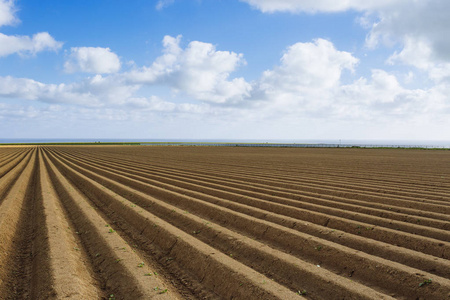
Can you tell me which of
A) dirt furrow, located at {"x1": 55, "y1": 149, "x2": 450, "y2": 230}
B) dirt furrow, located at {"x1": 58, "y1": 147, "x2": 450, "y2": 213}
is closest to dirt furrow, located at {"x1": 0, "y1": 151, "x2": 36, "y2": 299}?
dirt furrow, located at {"x1": 55, "y1": 149, "x2": 450, "y2": 230}

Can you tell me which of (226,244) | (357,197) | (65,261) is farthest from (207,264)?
(357,197)

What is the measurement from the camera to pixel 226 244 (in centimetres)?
579

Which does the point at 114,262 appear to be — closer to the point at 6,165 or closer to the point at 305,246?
the point at 305,246

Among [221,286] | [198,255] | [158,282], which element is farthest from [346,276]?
[158,282]

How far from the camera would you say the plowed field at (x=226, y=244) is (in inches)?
165

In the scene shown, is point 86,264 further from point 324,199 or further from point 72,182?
point 72,182

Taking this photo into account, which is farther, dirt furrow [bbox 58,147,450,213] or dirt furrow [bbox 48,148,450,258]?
dirt furrow [bbox 58,147,450,213]

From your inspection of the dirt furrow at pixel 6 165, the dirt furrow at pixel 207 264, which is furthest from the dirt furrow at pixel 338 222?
the dirt furrow at pixel 6 165

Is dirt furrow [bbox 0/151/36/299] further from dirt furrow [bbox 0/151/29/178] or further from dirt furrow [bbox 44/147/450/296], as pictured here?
dirt furrow [bbox 0/151/29/178]

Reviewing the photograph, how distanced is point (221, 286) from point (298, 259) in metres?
1.44

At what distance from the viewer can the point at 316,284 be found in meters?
4.28

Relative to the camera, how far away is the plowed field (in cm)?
419

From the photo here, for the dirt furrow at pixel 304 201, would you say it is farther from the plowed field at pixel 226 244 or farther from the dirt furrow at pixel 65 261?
the dirt furrow at pixel 65 261

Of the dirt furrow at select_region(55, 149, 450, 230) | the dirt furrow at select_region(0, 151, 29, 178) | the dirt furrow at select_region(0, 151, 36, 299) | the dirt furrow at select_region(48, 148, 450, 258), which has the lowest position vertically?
the dirt furrow at select_region(0, 151, 36, 299)
